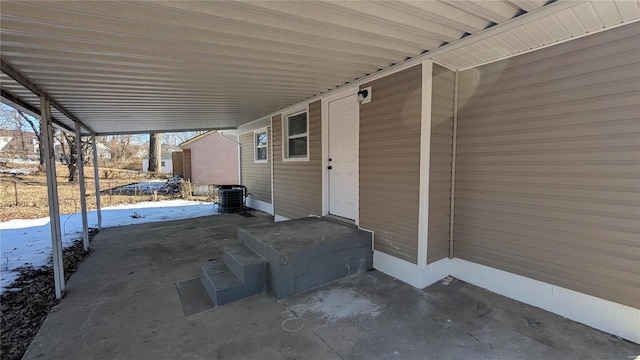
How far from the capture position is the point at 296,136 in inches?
223

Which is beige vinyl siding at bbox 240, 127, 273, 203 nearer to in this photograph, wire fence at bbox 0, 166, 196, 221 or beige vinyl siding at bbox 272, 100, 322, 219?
beige vinyl siding at bbox 272, 100, 322, 219

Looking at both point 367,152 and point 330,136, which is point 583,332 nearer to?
point 367,152

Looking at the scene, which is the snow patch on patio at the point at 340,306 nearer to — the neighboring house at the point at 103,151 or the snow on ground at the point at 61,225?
the snow on ground at the point at 61,225

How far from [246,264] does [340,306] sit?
1.10 metres

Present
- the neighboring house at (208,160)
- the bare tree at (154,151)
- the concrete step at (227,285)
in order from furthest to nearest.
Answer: the bare tree at (154,151) → the neighboring house at (208,160) → the concrete step at (227,285)

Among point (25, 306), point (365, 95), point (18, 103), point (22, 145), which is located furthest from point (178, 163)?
point (365, 95)

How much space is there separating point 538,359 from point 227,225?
18.9 ft

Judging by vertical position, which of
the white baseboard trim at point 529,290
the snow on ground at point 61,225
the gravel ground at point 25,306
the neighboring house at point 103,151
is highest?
the neighboring house at point 103,151

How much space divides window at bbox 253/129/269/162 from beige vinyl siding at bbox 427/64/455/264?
5.26 m

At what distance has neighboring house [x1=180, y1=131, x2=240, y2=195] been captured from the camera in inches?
604

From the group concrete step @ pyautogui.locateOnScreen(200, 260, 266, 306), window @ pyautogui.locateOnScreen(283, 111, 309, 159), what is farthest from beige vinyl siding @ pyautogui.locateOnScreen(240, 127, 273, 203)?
concrete step @ pyautogui.locateOnScreen(200, 260, 266, 306)

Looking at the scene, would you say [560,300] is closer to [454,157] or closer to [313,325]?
[454,157]

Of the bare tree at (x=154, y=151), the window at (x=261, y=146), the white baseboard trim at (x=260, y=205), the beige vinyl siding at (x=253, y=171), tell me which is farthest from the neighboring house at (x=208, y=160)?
the window at (x=261, y=146)

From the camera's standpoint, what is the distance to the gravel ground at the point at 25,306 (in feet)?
7.27
